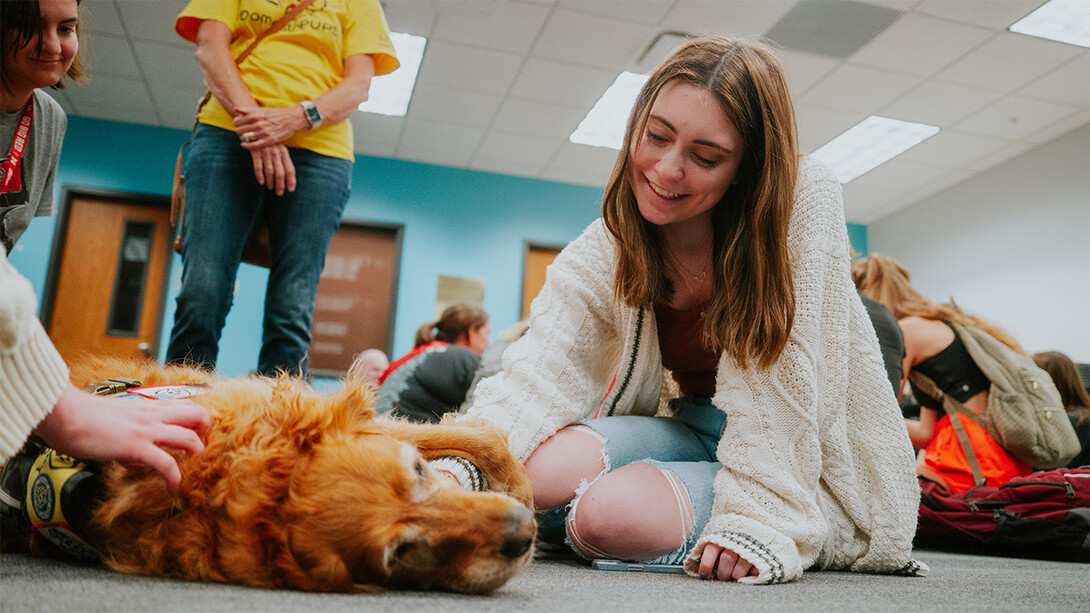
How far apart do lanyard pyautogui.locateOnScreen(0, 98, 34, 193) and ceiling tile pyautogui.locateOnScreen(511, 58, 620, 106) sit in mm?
3416

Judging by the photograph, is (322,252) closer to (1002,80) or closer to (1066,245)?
→ (1002,80)

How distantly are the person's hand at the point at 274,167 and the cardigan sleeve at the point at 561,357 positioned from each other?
28.6 inches

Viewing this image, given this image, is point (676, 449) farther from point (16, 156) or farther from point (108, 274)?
point (108, 274)

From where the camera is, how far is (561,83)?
192 inches

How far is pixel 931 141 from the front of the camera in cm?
556

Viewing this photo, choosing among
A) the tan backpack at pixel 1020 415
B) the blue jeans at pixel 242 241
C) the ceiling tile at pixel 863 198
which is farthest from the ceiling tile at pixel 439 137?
the tan backpack at pixel 1020 415

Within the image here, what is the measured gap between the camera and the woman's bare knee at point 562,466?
1396 mm

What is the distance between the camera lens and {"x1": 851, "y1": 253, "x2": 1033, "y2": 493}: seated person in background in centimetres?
267

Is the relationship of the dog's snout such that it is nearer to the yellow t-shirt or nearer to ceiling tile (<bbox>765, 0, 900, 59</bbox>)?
the yellow t-shirt

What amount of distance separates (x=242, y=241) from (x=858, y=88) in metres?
4.44

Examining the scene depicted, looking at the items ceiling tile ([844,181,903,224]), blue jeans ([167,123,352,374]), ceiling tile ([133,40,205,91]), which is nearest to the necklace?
blue jeans ([167,123,352,374])

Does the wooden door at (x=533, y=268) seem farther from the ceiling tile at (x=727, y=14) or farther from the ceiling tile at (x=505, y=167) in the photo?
the ceiling tile at (x=727, y=14)

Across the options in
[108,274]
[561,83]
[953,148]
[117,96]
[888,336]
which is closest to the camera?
[888,336]

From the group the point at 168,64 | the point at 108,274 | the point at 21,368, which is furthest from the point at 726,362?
the point at 108,274
